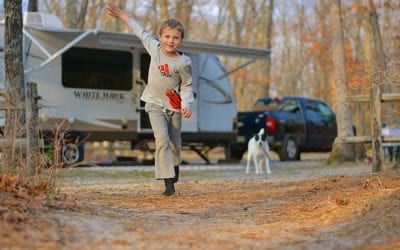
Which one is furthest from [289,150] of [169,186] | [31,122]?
[169,186]

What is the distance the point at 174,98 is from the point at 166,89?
14 centimetres

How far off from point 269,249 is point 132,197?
3399mm

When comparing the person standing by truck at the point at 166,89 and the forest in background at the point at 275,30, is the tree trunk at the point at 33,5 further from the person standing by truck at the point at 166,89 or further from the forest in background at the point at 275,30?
the person standing by truck at the point at 166,89

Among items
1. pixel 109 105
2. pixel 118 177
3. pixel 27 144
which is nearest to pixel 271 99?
pixel 109 105

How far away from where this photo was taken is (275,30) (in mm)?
43969

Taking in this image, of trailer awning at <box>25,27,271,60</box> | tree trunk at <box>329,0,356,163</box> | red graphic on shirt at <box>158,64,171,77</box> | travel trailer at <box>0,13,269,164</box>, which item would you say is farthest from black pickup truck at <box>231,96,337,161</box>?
red graphic on shirt at <box>158,64,171,77</box>

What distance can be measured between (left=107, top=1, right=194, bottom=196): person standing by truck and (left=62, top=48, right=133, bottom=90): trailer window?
7.93 meters

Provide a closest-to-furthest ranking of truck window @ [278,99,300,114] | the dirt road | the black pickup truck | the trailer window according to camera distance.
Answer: the dirt road < the trailer window < the black pickup truck < truck window @ [278,99,300,114]

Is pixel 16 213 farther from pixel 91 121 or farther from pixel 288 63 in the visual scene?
pixel 288 63

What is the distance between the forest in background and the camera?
2058cm

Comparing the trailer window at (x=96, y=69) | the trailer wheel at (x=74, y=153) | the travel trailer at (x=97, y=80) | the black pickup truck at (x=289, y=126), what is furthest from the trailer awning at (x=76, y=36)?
the black pickup truck at (x=289, y=126)

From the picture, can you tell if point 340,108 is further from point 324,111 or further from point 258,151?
point 324,111

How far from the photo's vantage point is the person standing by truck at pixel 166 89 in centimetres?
741

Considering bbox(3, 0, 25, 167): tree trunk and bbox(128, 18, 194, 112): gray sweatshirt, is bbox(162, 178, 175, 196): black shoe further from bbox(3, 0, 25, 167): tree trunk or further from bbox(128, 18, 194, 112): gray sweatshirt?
bbox(3, 0, 25, 167): tree trunk
